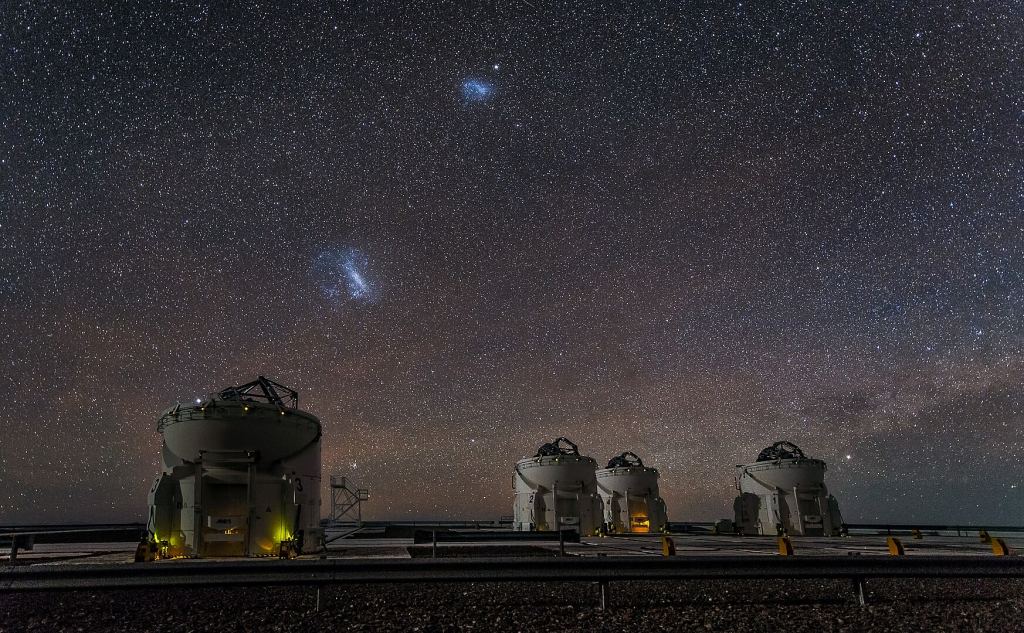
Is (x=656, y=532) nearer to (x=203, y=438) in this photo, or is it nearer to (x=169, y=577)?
(x=203, y=438)

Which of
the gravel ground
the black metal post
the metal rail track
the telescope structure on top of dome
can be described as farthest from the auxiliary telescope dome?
the telescope structure on top of dome

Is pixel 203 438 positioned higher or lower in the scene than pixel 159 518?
higher

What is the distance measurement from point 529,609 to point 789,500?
3721 centimetres

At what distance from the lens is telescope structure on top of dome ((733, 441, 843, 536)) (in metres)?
39.4

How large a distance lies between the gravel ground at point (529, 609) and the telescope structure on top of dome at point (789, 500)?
30846mm

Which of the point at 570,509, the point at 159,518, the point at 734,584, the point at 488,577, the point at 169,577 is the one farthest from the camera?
the point at 570,509

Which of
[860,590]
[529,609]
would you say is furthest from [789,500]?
[529,609]

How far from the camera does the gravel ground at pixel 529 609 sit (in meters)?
7.64

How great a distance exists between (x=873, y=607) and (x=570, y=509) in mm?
31195

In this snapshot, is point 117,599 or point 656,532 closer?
point 117,599

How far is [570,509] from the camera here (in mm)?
39062

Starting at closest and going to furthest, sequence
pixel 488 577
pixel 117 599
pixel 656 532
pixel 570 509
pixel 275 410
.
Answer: pixel 488 577
pixel 117 599
pixel 275 410
pixel 570 509
pixel 656 532

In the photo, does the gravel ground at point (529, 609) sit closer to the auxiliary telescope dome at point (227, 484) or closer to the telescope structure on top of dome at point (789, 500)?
the auxiliary telescope dome at point (227, 484)

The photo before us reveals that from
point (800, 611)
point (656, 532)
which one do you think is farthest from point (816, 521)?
point (800, 611)
